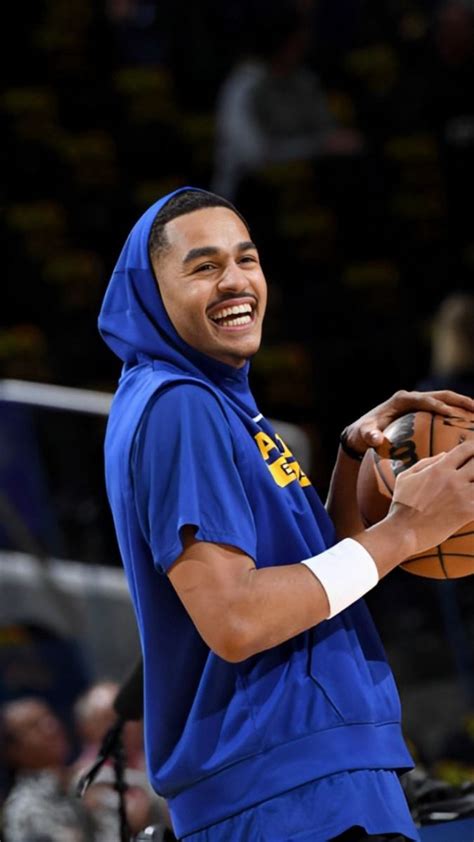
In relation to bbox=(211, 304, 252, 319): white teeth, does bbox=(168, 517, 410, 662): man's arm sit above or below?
below

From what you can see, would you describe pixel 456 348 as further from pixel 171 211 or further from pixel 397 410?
pixel 171 211

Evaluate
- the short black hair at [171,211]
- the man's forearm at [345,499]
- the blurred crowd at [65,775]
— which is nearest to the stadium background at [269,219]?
the blurred crowd at [65,775]

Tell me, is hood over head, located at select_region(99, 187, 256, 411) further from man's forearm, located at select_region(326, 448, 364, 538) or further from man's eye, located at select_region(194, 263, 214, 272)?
man's forearm, located at select_region(326, 448, 364, 538)

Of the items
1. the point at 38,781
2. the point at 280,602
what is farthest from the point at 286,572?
the point at 38,781

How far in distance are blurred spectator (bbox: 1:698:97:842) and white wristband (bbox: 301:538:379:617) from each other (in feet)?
7.86

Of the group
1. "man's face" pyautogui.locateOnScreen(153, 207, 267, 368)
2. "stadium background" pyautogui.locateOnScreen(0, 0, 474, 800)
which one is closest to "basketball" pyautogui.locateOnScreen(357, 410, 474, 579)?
"man's face" pyautogui.locateOnScreen(153, 207, 267, 368)

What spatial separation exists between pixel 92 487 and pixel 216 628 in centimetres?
326

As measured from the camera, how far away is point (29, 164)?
8.95 metres

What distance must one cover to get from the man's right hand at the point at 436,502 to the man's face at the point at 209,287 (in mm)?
345

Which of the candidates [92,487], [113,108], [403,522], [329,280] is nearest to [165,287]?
[403,522]

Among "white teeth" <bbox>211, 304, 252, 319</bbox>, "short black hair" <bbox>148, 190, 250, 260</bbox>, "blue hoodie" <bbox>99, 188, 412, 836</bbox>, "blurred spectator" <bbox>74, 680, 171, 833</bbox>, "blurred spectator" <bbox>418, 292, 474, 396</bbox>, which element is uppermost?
"short black hair" <bbox>148, 190, 250, 260</bbox>

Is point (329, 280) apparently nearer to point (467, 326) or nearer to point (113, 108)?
point (113, 108)

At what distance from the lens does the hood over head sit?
7.61 feet

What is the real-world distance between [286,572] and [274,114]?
→ 6.60 metres
